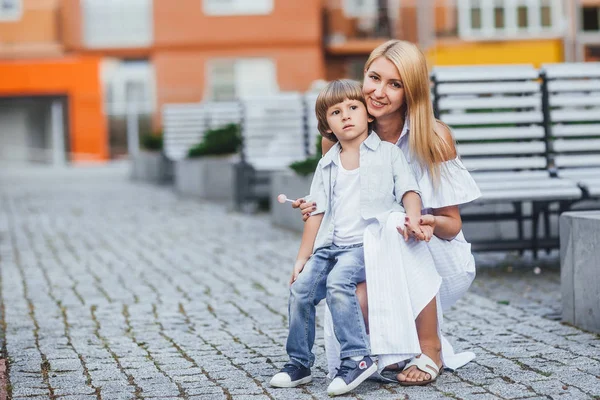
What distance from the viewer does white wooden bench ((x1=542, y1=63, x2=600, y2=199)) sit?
28.4 feet

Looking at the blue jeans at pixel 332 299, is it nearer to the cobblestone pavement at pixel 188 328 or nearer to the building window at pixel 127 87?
the cobblestone pavement at pixel 188 328

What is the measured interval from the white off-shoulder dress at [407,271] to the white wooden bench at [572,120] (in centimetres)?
358

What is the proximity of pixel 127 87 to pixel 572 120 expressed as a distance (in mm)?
30019

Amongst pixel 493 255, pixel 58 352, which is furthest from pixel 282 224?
pixel 58 352

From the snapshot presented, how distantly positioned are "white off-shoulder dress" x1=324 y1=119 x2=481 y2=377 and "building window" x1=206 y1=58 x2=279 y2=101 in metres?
30.1

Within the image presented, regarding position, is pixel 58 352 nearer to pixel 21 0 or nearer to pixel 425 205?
pixel 425 205

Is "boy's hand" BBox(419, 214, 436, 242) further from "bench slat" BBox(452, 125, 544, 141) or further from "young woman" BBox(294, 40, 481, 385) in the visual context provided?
"bench slat" BBox(452, 125, 544, 141)

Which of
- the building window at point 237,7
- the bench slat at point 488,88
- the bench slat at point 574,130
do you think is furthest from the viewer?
the building window at point 237,7

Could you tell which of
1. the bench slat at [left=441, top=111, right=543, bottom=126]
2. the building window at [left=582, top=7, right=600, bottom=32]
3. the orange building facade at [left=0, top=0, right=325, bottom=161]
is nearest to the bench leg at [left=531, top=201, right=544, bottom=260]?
the bench slat at [left=441, top=111, right=543, bottom=126]

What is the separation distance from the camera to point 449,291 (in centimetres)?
527

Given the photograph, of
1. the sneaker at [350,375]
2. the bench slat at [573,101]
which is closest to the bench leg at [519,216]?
the bench slat at [573,101]

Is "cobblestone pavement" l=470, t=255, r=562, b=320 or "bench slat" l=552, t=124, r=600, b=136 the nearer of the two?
"cobblestone pavement" l=470, t=255, r=562, b=320

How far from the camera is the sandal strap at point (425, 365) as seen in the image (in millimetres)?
5027

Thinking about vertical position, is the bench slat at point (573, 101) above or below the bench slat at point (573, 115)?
above
